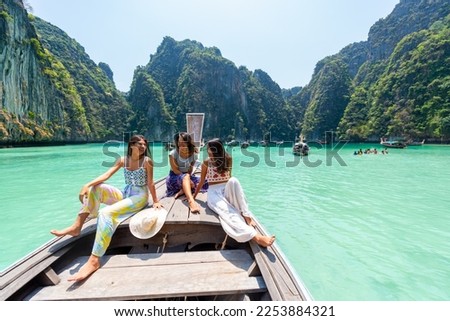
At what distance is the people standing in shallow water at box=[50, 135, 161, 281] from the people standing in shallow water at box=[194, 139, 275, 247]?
0.71m

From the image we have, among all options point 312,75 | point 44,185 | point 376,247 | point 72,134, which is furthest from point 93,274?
point 312,75

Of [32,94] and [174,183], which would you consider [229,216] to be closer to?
[174,183]

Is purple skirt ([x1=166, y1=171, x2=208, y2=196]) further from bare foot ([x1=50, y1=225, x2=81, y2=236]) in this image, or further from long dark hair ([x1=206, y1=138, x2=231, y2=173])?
bare foot ([x1=50, y1=225, x2=81, y2=236])

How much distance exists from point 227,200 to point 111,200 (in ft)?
4.32

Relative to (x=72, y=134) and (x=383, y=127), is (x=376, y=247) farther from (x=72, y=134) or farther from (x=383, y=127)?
(x=383, y=127)

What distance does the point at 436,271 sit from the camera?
→ 3.45 metres

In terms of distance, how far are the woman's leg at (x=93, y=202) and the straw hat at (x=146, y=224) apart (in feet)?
1.33

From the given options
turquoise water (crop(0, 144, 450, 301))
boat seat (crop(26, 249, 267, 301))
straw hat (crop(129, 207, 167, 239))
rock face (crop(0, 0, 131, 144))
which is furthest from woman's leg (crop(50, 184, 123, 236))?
rock face (crop(0, 0, 131, 144))

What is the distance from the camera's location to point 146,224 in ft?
8.14

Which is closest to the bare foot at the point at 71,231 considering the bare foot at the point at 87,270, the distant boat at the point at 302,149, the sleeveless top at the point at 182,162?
the bare foot at the point at 87,270

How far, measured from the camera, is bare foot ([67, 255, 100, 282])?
1.91 m

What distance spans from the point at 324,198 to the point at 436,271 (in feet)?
14.3

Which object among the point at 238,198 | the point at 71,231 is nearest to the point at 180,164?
the point at 238,198

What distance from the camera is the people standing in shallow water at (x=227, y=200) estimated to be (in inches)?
92.7
